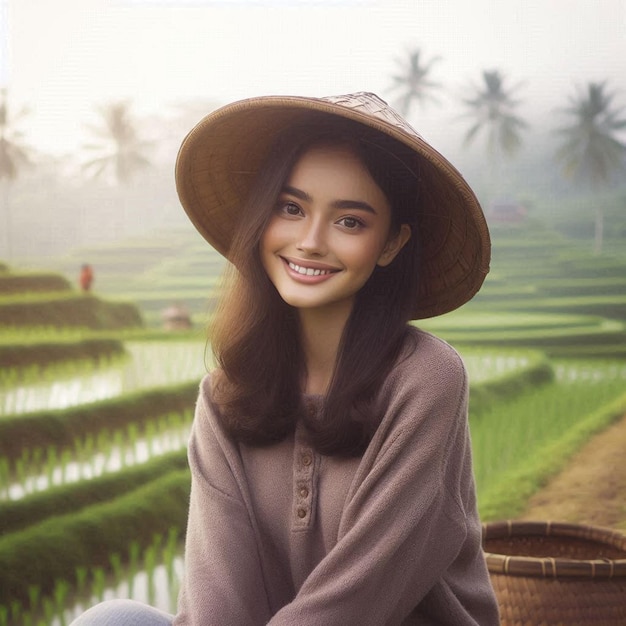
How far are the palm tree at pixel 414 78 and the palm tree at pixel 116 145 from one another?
0.85m

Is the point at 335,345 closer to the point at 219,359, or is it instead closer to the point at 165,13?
the point at 219,359

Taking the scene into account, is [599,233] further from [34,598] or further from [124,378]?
[34,598]

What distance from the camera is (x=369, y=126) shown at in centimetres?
151

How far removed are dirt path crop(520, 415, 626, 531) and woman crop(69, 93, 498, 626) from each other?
1.41m

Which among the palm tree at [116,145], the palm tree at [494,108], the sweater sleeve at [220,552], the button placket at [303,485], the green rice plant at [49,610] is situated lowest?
the green rice plant at [49,610]

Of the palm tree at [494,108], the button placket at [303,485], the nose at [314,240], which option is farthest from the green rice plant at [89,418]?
the nose at [314,240]

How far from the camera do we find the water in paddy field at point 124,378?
113 inches

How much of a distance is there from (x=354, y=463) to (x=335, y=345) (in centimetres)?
23

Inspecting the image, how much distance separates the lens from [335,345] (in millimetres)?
1666

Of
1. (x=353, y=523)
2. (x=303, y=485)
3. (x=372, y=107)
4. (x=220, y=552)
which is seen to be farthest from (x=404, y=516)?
(x=372, y=107)

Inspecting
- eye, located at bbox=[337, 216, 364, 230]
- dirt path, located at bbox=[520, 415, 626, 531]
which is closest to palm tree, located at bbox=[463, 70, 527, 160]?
dirt path, located at bbox=[520, 415, 626, 531]

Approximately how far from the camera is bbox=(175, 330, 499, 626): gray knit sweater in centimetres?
142

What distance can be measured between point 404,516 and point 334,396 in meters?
0.24

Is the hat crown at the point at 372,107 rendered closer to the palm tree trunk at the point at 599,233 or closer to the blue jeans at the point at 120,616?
the blue jeans at the point at 120,616
